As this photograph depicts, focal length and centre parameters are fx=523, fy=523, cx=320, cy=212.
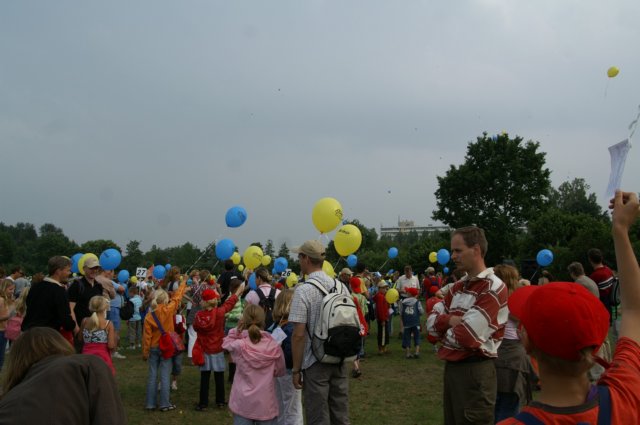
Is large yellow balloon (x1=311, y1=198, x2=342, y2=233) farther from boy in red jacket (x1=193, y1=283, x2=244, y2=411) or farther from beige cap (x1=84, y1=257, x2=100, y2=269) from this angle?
beige cap (x1=84, y1=257, x2=100, y2=269)

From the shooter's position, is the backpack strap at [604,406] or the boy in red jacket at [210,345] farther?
the boy in red jacket at [210,345]

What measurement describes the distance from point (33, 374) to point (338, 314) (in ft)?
9.58

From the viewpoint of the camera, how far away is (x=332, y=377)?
15.8 ft

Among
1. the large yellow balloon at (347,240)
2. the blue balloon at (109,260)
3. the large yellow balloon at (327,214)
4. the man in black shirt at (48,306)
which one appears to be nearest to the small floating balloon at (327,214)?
the large yellow balloon at (327,214)

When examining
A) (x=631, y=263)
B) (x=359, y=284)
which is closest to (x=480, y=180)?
(x=359, y=284)

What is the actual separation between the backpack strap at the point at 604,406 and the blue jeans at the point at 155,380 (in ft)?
23.5

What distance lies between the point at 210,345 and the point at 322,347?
12.2 feet

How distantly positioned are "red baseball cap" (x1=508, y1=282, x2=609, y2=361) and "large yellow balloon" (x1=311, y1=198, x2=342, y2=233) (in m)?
6.14

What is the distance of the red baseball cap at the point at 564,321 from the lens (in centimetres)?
163

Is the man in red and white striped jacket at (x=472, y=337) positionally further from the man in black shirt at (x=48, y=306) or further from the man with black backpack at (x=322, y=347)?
the man in black shirt at (x=48, y=306)

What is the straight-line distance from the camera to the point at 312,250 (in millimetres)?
5133

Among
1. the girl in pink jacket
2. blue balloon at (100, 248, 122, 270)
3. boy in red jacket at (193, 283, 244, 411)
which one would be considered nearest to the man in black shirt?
the girl in pink jacket

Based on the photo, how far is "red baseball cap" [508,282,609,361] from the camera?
1.63m

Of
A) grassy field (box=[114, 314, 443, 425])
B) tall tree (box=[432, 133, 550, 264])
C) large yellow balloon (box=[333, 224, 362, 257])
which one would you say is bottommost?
grassy field (box=[114, 314, 443, 425])
